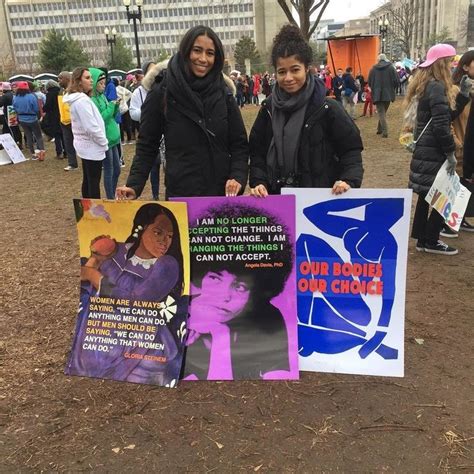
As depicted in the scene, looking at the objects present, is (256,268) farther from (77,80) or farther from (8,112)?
(8,112)

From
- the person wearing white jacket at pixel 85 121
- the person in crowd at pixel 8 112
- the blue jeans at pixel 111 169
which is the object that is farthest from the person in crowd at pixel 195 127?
the person in crowd at pixel 8 112

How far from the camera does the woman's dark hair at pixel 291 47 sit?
2670 mm

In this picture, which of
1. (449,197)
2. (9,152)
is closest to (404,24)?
(9,152)

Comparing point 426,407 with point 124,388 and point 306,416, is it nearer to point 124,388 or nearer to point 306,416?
point 306,416

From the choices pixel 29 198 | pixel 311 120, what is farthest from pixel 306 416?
pixel 29 198

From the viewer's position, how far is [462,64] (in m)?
4.46

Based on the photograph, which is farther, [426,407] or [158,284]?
[158,284]

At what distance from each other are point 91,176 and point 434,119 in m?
4.15

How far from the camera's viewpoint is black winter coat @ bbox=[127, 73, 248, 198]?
116 inches

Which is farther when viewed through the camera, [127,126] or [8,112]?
[127,126]

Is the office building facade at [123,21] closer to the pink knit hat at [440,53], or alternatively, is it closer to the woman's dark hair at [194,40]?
the pink knit hat at [440,53]

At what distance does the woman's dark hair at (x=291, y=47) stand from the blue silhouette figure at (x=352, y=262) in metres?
0.82

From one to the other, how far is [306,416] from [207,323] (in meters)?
0.78

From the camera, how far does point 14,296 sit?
4.41 metres
